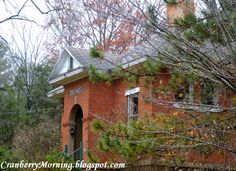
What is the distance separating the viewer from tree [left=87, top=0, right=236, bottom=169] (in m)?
7.02

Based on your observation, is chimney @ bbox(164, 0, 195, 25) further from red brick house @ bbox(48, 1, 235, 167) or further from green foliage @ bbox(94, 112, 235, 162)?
red brick house @ bbox(48, 1, 235, 167)

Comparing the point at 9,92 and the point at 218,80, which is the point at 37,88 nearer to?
the point at 9,92

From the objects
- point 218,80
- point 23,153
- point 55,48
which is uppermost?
point 55,48

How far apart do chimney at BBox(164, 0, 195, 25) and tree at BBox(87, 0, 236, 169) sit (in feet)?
0.16

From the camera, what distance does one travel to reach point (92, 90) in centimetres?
1839

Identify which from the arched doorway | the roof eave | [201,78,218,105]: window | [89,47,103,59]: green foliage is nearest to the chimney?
[89,47,103,59]: green foliage

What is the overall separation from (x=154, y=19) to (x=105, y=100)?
11.5 metres

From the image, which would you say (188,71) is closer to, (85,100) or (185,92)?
(185,92)

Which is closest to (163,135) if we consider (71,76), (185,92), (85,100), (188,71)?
(188,71)

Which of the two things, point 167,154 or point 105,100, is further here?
point 105,100

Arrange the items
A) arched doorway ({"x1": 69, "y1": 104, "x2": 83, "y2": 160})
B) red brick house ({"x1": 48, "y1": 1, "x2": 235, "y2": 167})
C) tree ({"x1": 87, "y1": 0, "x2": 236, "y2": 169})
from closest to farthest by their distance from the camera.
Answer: tree ({"x1": 87, "y1": 0, "x2": 236, "y2": 169}), red brick house ({"x1": 48, "y1": 1, "x2": 235, "y2": 167}), arched doorway ({"x1": 69, "y1": 104, "x2": 83, "y2": 160})

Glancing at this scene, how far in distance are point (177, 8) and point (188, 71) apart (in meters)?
1.28

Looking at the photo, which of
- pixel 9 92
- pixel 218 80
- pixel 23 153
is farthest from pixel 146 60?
pixel 9 92

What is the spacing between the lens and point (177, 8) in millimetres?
8156
